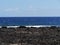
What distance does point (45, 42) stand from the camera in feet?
39.4

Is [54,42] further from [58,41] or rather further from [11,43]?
[11,43]

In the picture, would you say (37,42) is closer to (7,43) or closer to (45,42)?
(45,42)

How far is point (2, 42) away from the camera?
476 inches

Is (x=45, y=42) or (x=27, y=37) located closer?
(x=45, y=42)

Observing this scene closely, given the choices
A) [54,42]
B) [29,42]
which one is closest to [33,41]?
[29,42]

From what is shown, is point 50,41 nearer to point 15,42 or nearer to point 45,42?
point 45,42

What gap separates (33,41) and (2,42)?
163 cm

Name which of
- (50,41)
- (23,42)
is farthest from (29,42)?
(50,41)

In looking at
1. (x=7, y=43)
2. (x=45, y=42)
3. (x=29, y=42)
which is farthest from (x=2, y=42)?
(x=45, y=42)

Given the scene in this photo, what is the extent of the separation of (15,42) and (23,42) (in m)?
0.41

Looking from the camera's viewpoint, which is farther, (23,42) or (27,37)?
(27,37)

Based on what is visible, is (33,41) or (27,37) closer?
(33,41)

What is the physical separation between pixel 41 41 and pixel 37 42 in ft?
1.02

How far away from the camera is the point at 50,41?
12.3m
